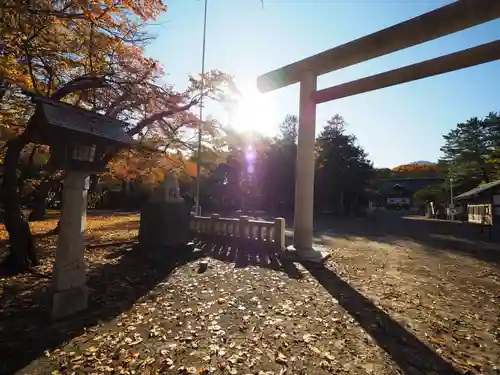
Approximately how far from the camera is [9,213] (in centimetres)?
672

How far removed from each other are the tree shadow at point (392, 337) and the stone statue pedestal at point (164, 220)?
5600 millimetres

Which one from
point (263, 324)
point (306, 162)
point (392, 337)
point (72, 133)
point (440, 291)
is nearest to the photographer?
point (392, 337)

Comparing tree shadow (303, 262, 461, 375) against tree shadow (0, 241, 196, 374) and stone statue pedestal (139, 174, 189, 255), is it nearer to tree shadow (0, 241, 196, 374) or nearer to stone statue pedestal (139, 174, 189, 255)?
tree shadow (0, 241, 196, 374)

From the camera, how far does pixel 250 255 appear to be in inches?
370

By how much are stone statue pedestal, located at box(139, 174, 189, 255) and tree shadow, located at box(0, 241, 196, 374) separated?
1541 mm

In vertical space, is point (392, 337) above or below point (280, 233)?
below

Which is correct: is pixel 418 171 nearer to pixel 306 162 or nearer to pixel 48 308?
pixel 306 162

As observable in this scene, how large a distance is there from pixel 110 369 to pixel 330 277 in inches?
209

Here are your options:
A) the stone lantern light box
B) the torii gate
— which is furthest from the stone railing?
the stone lantern light box

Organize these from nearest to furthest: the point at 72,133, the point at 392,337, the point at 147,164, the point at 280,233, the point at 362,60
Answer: the point at 392,337 → the point at 72,133 → the point at 362,60 → the point at 280,233 → the point at 147,164

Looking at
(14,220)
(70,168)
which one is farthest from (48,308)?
(14,220)

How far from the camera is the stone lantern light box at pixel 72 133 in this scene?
4250mm

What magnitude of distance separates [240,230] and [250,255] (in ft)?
5.21

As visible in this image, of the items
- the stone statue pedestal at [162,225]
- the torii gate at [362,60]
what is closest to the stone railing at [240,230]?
the torii gate at [362,60]
